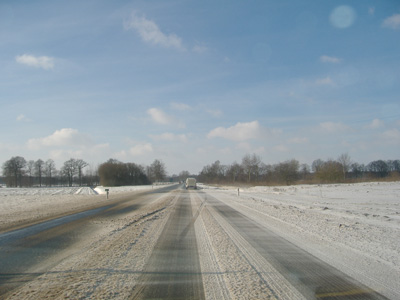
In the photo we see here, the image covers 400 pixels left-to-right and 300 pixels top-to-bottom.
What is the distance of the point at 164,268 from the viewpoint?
6180 millimetres

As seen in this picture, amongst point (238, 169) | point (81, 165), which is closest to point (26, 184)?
point (81, 165)

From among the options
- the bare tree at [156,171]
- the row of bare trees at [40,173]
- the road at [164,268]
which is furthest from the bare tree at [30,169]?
the road at [164,268]

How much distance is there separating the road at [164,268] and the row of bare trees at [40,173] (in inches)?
4136

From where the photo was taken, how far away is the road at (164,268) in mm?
4770

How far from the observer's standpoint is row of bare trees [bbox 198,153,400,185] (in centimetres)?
6285

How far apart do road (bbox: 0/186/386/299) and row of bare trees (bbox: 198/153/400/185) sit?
5874 cm

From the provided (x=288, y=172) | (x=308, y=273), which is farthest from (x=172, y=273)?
(x=288, y=172)

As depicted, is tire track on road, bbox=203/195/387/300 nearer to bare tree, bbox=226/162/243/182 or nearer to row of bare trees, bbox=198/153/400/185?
row of bare trees, bbox=198/153/400/185

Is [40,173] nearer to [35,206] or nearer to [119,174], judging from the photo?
[119,174]

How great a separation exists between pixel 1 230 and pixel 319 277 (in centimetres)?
1124

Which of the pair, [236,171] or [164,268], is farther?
[236,171]

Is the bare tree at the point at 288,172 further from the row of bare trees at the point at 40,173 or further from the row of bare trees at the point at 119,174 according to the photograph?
the row of bare trees at the point at 40,173

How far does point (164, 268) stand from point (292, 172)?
65.4 metres

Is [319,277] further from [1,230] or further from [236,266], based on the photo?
[1,230]
